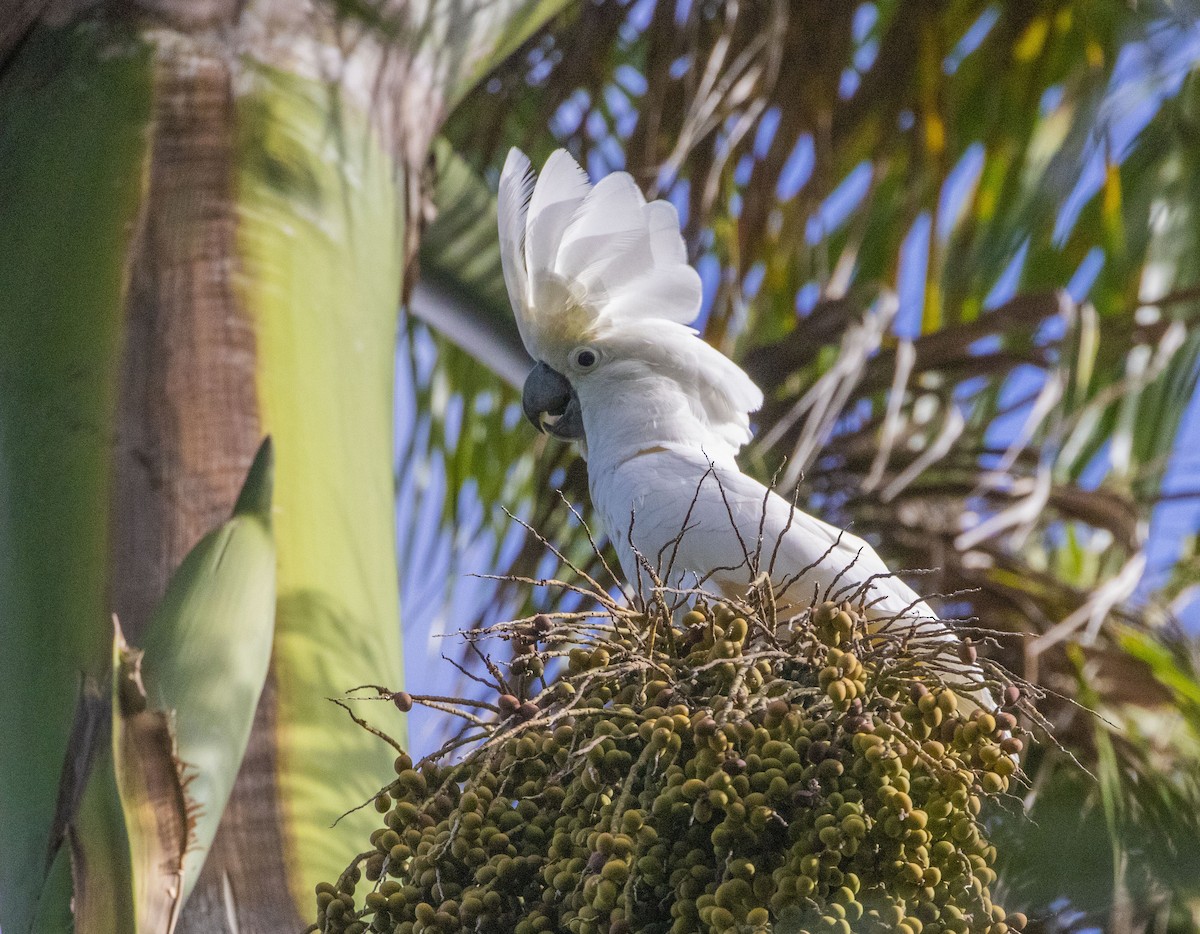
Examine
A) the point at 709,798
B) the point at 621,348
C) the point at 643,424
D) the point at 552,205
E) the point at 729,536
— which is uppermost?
the point at 552,205

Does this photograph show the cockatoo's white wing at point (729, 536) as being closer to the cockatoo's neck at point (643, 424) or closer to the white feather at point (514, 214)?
the cockatoo's neck at point (643, 424)

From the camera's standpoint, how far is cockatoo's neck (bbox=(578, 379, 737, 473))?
293 centimetres

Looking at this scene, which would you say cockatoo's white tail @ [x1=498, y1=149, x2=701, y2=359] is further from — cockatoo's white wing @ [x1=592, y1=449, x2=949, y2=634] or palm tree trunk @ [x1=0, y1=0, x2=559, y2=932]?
cockatoo's white wing @ [x1=592, y1=449, x2=949, y2=634]

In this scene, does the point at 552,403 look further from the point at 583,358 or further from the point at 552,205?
the point at 552,205

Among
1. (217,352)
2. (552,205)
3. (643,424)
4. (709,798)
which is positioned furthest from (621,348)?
(709,798)

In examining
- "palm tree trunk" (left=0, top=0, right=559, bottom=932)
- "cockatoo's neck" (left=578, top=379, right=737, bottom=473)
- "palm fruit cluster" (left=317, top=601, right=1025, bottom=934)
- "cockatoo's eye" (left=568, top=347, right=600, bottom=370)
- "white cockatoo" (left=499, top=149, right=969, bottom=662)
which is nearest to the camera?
"palm fruit cluster" (left=317, top=601, right=1025, bottom=934)

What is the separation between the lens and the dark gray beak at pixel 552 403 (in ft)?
10.5

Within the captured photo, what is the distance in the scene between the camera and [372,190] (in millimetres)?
2799

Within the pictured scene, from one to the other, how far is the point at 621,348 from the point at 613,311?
0.26 ft

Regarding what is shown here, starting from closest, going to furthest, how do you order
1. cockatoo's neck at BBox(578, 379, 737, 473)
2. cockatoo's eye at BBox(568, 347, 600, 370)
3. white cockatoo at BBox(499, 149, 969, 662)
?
white cockatoo at BBox(499, 149, 969, 662) < cockatoo's neck at BBox(578, 379, 737, 473) < cockatoo's eye at BBox(568, 347, 600, 370)

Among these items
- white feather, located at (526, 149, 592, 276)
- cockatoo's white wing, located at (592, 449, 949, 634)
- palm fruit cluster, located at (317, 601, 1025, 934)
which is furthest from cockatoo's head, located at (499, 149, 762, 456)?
palm fruit cluster, located at (317, 601, 1025, 934)

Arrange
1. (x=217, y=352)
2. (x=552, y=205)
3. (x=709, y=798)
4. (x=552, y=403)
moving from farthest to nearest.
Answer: (x=552, y=403)
(x=552, y=205)
(x=217, y=352)
(x=709, y=798)

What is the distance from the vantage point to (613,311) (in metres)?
3.06

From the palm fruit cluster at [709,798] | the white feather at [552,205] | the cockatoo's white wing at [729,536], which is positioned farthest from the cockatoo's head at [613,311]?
the palm fruit cluster at [709,798]
